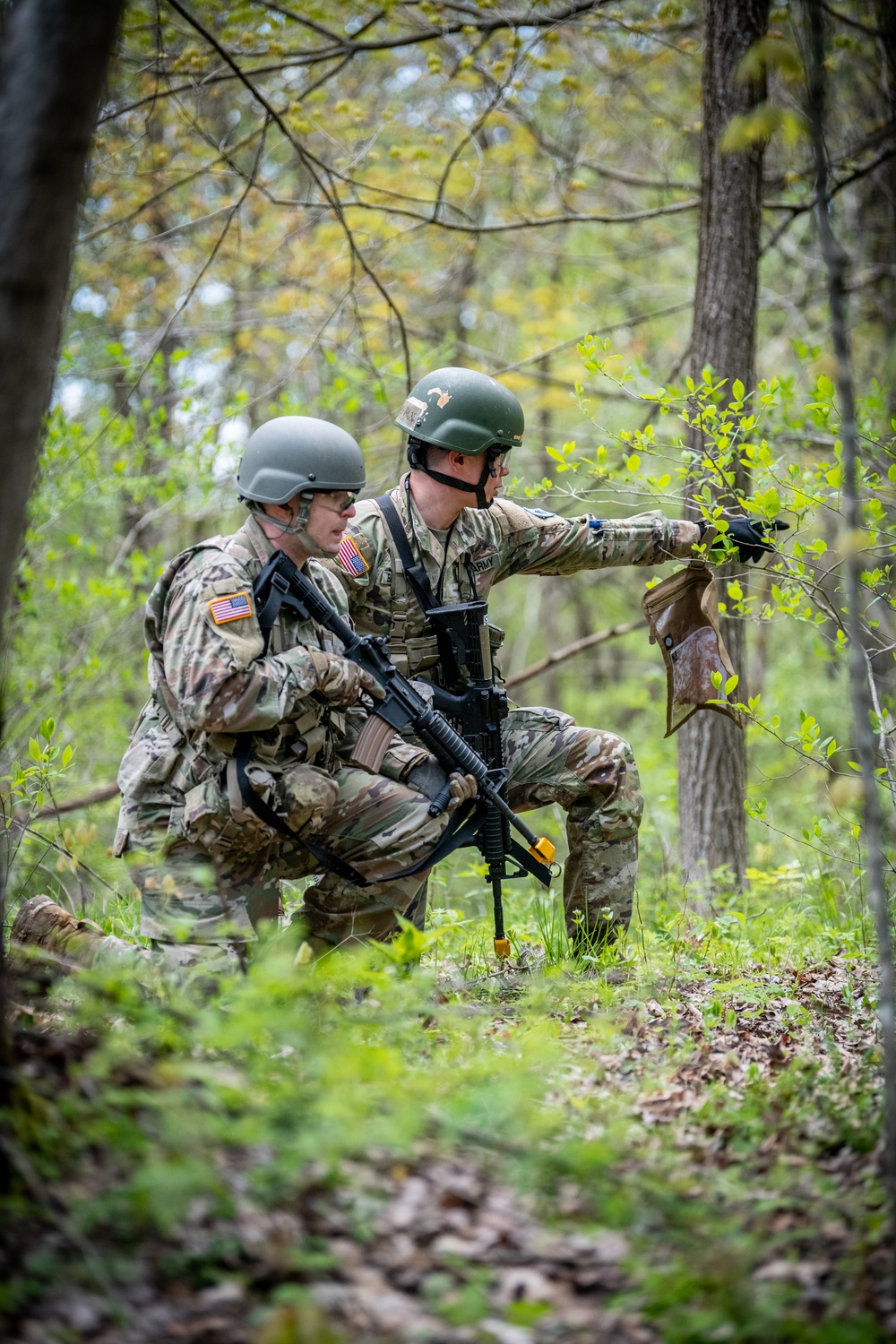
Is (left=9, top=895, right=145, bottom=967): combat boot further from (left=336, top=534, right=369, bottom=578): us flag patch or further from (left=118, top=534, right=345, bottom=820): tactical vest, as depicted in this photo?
(left=336, top=534, right=369, bottom=578): us flag patch

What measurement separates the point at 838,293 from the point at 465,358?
9174 millimetres

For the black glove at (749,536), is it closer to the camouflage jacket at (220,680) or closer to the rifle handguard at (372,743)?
the rifle handguard at (372,743)

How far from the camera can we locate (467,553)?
5.03m

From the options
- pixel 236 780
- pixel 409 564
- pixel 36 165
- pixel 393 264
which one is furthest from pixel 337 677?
pixel 393 264

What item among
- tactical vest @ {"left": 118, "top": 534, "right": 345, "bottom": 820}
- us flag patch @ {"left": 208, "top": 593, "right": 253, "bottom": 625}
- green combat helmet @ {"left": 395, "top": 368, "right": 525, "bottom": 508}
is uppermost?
green combat helmet @ {"left": 395, "top": 368, "right": 525, "bottom": 508}

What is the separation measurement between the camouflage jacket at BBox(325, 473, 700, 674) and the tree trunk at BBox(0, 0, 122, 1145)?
2457 millimetres

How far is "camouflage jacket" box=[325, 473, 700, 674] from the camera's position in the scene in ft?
15.9

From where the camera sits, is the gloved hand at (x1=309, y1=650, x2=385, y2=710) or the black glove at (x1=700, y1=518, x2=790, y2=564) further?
the black glove at (x1=700, y1=518, x2=790, y2=564)

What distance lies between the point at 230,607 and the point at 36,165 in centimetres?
194

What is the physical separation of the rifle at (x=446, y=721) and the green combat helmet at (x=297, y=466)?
0.23m

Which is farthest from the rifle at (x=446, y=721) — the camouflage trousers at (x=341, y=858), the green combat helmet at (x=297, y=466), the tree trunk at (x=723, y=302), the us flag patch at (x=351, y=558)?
the tree trunk at (x=723, y=302)

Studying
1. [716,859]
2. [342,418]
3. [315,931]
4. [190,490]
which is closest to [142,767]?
[315,931]

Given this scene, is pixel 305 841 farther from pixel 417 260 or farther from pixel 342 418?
pixel 417 260

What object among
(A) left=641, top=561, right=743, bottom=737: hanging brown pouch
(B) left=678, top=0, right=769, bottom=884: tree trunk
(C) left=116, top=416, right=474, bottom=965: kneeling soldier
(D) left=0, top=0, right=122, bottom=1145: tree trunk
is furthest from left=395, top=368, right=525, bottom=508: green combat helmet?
(D) left=0, top=0, right=122, bottom=1145: tree trunk
